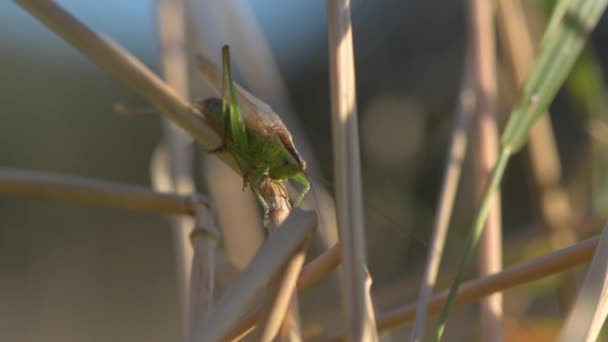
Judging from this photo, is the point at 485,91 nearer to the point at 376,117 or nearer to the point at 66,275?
the point at 376,117

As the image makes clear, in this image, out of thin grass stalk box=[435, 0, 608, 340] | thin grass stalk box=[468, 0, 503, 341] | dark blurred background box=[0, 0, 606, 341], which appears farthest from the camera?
dark blurred background box=[0, 0, 606, 341]

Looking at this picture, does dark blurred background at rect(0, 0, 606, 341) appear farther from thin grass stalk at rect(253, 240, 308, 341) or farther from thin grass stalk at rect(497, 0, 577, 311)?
thin grass stalk at rect(253, 240, 308, 341)

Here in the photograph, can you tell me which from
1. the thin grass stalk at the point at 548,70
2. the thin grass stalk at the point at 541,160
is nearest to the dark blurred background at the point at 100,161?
the thin grass stalk at the point at 541,160

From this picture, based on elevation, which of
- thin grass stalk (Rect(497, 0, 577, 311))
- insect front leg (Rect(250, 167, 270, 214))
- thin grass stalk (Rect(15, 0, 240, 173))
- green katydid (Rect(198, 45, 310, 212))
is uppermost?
thin grass stalk (Rect(15, 0, 240, 173))

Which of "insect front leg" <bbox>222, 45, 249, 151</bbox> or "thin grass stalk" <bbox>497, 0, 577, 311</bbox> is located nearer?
"insect front leg" <bbox>222, 45, 249, 151</bbox>

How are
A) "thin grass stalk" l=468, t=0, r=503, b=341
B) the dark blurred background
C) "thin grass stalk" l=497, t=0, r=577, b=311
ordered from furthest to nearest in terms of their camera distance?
1. the dark blurred background
2. "thin grass stalk" l=497, t=0, r=577, b=311
3. "thin grass stalk" l=468, t=0, r=503, b=341

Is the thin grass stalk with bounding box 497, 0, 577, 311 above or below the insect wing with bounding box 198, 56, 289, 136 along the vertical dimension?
below

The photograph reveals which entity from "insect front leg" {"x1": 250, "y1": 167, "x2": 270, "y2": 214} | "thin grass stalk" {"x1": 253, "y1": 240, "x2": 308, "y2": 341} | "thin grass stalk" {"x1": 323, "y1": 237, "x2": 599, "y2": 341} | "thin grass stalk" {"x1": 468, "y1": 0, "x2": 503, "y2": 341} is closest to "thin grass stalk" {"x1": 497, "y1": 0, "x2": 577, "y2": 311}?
"thin grass stalk" {"x1": 468, "y1": 0, "x2": 503, "y2": 341}
